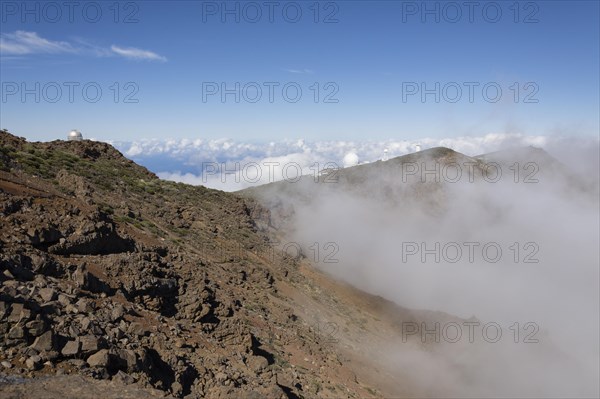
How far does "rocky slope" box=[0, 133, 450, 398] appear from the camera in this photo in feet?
24.9

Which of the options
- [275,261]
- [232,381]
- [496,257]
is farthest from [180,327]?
[496,257]

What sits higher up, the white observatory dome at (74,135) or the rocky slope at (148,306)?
the white observatory dome at (74,135)

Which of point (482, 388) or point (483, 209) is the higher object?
point (483, 209)

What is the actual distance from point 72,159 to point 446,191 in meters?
59.9

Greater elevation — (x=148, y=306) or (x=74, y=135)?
(x=74, y=135)

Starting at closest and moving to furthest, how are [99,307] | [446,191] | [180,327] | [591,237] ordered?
[99,307] < [180,327] < [446,191] < [591,237]

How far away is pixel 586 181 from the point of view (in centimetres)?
8938

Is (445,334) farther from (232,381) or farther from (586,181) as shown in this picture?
(586,181)

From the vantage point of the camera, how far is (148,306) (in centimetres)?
1341

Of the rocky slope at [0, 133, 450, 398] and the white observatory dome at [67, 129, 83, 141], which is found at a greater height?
the white observatory dome at [67, 129, 83, 141]

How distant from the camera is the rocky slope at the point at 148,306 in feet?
24.9

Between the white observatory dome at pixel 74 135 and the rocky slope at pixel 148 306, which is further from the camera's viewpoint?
the white observatory dome at pixel 74 135

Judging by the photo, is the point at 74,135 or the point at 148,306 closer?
the point at 148,306

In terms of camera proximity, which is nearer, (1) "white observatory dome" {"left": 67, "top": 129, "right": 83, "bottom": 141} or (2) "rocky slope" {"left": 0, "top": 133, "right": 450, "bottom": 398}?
(2) "rocky slope" {"left": 0, "top": 133, "right": 450, "bottom": 398}
